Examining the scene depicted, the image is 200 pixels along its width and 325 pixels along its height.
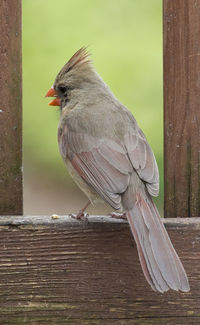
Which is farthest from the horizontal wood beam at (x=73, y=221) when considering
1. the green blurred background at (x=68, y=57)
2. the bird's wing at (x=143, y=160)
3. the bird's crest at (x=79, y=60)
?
the green blurred background at (x=68, y=57)

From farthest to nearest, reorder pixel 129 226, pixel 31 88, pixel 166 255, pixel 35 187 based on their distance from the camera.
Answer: pixel 31 88
pixel 35 187
pixel 129 226
pixel 166 255

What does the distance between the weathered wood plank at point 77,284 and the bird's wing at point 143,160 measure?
1.41ft

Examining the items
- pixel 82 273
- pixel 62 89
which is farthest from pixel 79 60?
pixel 82 273

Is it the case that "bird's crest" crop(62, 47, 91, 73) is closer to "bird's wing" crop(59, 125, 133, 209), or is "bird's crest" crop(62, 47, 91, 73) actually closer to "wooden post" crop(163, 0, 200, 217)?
"bird's wing" crop(59, 125, 133, 209)

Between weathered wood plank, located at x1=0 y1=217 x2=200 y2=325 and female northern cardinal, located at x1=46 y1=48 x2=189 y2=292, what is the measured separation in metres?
0.18

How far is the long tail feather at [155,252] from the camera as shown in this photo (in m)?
3.50

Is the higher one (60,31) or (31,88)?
(60,31)

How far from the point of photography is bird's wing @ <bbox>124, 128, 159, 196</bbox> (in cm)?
410

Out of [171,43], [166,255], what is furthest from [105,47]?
[166,255]

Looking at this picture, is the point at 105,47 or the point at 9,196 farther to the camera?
the point at 105,47

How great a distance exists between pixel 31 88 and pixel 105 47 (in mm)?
843

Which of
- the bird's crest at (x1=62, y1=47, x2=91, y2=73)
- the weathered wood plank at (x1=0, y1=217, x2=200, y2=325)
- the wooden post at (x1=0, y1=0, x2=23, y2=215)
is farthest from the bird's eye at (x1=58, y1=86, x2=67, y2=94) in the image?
the weathered wood plank at (x1=0, y1=217, x2=200, y2=325)

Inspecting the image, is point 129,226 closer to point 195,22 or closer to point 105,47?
point 195,22

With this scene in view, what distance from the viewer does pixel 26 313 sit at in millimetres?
3756
